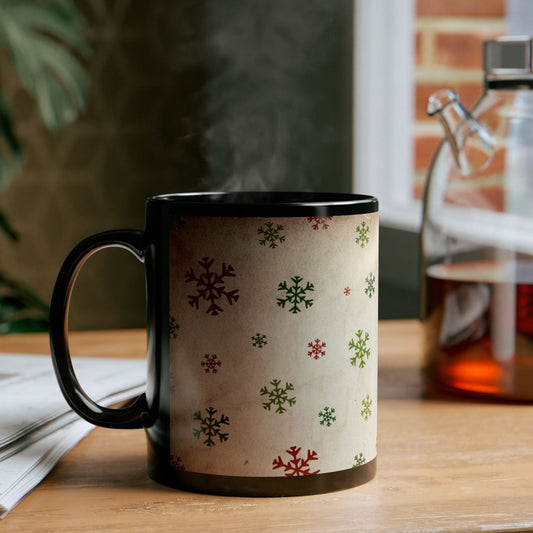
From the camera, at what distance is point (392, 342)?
2.82 feet

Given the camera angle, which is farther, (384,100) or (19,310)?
(384,100)

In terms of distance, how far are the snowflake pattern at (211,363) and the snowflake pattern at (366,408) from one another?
82 millimetres

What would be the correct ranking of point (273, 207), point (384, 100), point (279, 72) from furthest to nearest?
point (279, 72)
point (384, 100)
point (273, 207)

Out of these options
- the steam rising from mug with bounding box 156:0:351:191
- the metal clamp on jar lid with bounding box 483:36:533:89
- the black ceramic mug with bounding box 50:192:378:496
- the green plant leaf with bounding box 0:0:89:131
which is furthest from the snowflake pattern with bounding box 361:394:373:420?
the green plant leaf with bounding box 0:0:89:131

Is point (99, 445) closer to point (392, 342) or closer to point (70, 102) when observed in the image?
point (392, 342)

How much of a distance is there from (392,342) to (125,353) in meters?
0.27

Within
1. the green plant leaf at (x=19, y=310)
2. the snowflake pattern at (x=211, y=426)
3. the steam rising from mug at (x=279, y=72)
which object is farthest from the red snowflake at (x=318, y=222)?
the steam rising from mug at (x=279, y=72)

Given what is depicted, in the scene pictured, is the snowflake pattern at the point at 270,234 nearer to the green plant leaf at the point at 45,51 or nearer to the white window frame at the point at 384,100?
the white window frame at the point at 384,100

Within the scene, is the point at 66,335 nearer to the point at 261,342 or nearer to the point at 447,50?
the point at 261,342

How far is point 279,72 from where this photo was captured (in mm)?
2059

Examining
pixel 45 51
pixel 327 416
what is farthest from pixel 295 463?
pixel 45 51

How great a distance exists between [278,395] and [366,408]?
56 millimetres

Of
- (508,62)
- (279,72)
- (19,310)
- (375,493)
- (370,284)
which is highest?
(279,72)

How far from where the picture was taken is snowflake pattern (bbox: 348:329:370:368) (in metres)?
0.44
